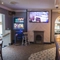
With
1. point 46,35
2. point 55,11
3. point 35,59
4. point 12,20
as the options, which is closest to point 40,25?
point 46,35

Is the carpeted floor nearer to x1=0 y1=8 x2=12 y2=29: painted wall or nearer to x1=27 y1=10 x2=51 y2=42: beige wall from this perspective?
x1=27 y1=10 x2=51 y2=42: beige wall

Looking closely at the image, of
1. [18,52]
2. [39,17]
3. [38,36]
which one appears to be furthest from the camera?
[38,36]

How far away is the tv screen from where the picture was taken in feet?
28.7

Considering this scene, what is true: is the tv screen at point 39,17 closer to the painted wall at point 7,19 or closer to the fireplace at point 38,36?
the fireplace at point 38,36

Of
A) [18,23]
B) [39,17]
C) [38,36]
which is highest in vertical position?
[39,17]

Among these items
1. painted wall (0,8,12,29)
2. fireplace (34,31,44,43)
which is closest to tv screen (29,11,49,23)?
fireplace (34,31,44,43)

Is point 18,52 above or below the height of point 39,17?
below

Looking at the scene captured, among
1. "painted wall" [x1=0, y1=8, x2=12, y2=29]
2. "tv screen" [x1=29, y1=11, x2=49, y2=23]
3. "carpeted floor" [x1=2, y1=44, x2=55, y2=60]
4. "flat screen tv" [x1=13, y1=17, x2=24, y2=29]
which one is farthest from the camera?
"flat screen tv" [x1=13, y1=17, x2=24, y2=29]

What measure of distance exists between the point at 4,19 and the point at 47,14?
3.16 meters

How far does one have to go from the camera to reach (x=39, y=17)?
8.81 metres

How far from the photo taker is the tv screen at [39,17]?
28.7 feet

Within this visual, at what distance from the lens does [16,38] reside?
29.8 feet

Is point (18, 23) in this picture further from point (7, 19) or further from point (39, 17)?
point (39, 17)

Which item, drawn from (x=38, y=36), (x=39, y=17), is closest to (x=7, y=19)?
(x=39, y=17)
